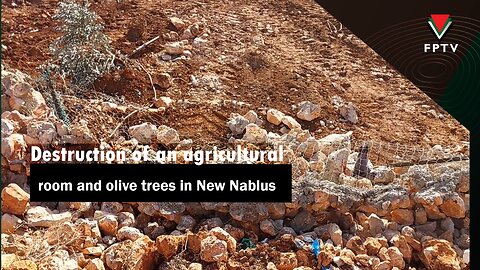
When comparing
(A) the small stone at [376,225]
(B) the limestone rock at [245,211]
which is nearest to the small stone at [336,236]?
(A) the small stone at [376,225]

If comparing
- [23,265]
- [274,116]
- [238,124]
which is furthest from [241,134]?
[23,265]

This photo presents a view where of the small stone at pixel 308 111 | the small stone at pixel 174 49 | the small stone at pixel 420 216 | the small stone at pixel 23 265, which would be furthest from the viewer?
the small stone at pixel 174 49

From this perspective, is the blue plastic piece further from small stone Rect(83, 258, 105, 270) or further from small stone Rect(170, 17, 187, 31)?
small stone Rect(170, 17, 187, 31)

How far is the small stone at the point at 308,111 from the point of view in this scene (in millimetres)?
4578

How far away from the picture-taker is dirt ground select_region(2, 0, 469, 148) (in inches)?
176

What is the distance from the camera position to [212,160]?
13.0 feet

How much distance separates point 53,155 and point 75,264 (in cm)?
70

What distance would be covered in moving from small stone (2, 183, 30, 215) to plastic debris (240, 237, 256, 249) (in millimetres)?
1351

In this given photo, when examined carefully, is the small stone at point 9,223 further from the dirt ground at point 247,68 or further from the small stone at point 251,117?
the small stone at point 251,117

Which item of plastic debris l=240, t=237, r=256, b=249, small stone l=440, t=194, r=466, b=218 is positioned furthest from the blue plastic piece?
small stone l=440, t=194, r=466, b=218

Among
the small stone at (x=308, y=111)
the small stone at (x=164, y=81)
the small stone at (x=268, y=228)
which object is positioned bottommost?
the small stone at (x=268, y=228)

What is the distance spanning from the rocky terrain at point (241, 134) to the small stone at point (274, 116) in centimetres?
2

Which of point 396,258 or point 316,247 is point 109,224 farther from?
point 396,258

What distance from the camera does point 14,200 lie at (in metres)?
3.81
